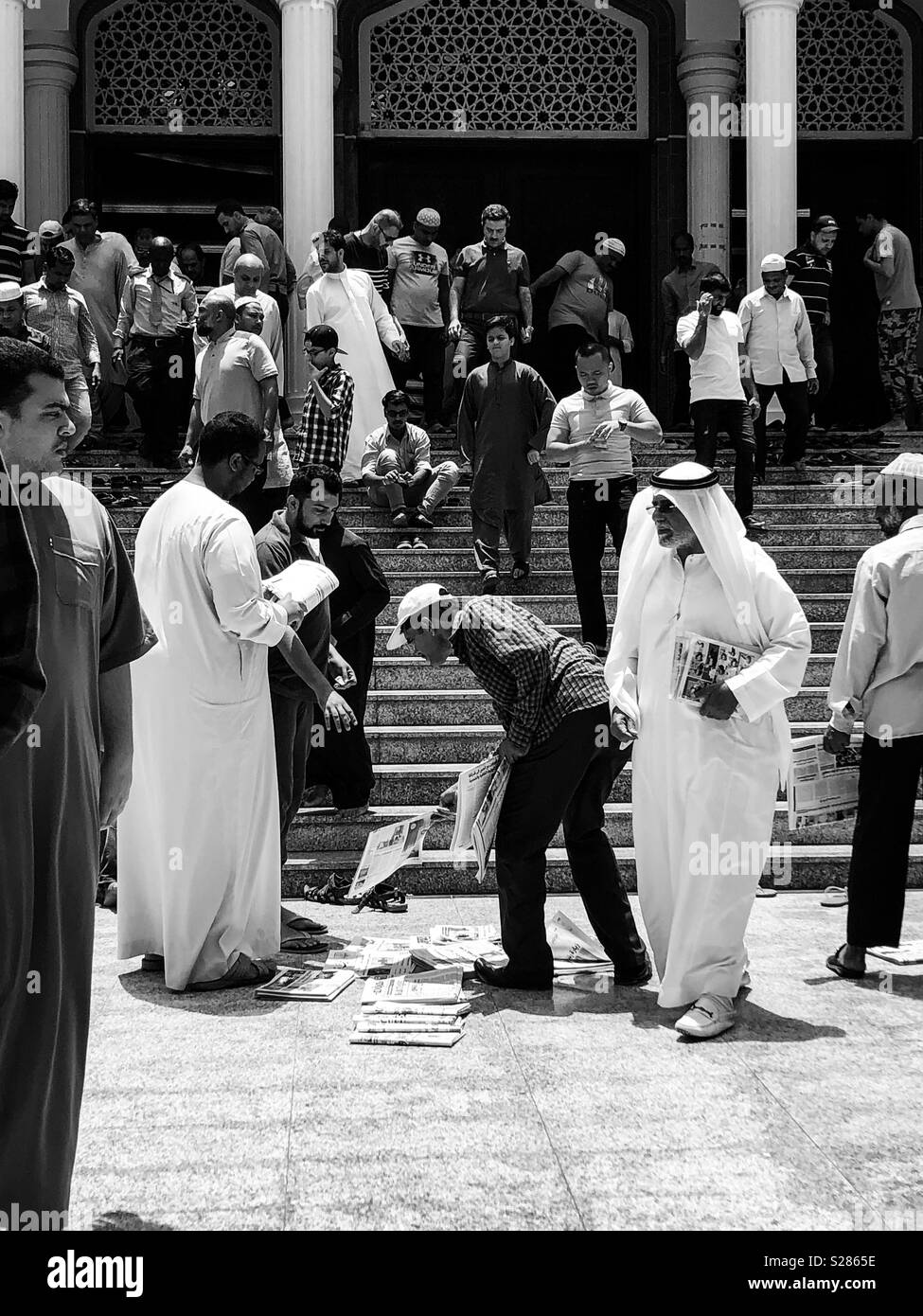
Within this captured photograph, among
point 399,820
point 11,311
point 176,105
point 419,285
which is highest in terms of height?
point 176,105

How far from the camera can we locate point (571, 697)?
5.54 metres

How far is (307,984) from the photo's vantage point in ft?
18.3

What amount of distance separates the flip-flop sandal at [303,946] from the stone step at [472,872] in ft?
3.22

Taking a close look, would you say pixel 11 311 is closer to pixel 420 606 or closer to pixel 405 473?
pixel 405 473

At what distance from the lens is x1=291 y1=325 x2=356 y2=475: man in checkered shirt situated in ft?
32.0

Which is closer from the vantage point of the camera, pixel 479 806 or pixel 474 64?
pixel 479 806

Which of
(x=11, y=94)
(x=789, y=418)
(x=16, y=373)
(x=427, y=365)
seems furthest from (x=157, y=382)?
(x=16, y=373)

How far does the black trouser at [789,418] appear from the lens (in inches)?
452

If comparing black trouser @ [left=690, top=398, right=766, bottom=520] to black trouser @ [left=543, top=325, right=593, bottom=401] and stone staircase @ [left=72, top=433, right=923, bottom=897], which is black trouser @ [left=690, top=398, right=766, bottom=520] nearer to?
stone staircase @ [left=72, top=433, right=923, bottom=897]

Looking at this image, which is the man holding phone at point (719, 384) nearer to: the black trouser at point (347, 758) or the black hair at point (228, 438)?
the black trouser at point (347, 758)

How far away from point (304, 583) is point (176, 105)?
11.4m

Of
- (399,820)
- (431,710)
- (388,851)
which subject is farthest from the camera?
(431,710)
